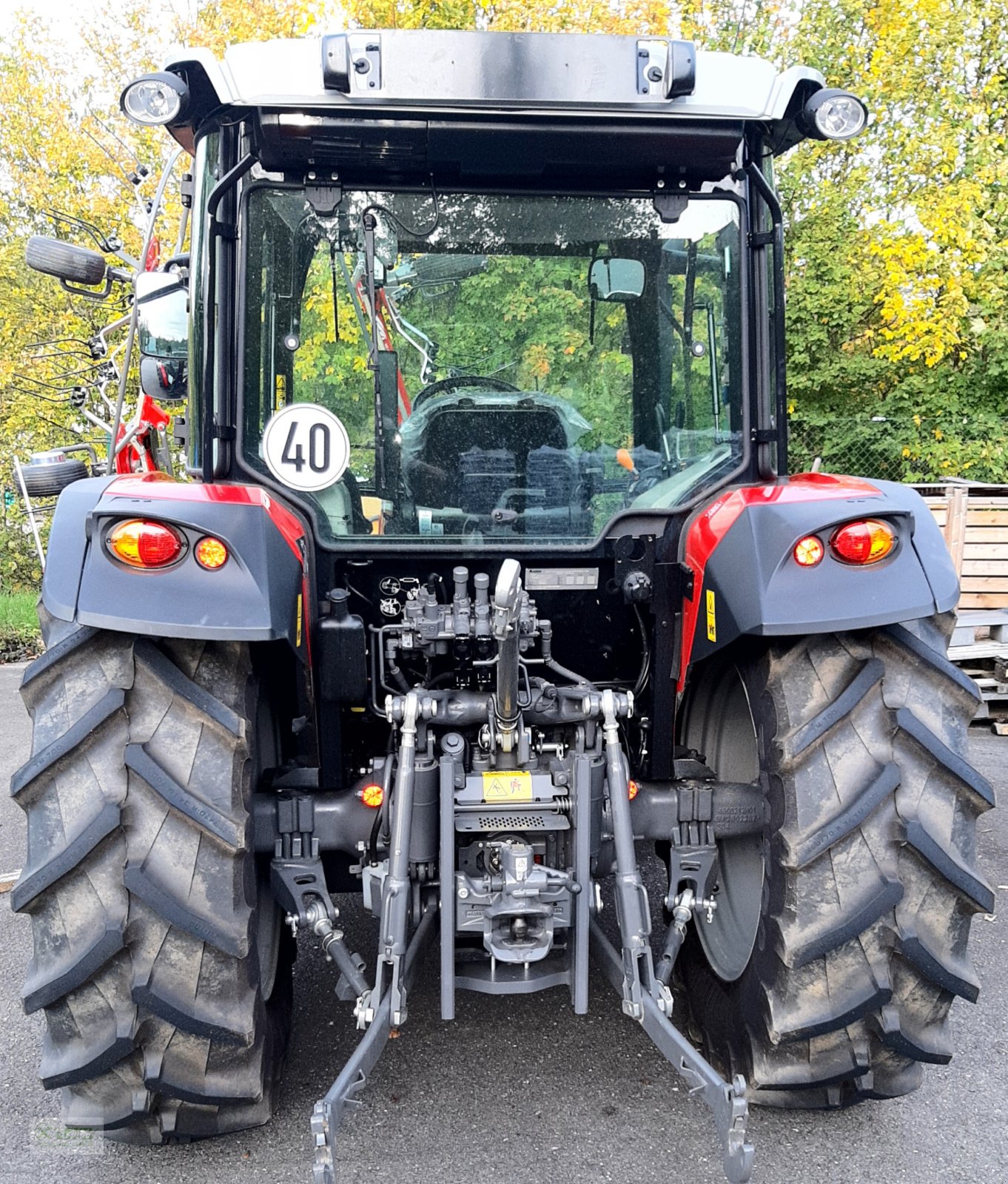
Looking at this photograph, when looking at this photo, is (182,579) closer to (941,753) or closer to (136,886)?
(136,886)

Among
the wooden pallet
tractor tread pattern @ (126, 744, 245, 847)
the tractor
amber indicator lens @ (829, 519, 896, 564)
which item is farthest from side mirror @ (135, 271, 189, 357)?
the wooden pallet

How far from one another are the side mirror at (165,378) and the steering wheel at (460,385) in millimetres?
1159

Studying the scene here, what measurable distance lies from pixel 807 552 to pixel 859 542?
122 mm

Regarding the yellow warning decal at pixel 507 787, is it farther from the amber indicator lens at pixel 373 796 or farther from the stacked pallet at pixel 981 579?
the stacked pallet at pixel 981 579

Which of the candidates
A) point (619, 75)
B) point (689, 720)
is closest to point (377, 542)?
point (689, 720)

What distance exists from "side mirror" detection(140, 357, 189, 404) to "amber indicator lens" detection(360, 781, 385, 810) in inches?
65.0

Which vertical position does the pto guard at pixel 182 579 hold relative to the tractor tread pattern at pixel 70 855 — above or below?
above

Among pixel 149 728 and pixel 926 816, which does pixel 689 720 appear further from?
pixel 149 728

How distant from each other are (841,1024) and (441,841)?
0.97 m

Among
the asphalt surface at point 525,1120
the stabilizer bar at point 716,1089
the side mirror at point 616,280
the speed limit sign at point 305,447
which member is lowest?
the asphalt surface at point 525,1120

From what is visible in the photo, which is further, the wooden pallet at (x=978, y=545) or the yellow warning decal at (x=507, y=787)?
the wooden pallet at (x=978, y=545)

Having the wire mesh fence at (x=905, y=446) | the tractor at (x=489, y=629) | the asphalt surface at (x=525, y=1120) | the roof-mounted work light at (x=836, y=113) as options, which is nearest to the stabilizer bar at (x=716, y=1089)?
the tractor at (x=489, y=629)

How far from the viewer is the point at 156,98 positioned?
7.39ft

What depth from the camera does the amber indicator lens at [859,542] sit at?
2.19 m
